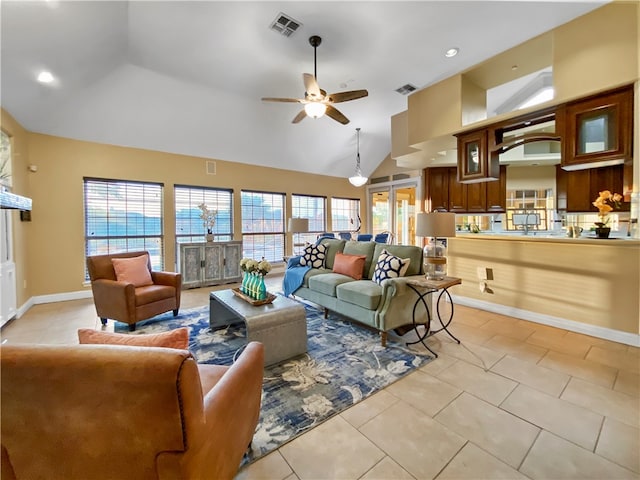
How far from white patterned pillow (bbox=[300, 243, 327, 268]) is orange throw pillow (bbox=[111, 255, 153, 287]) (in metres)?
2.25

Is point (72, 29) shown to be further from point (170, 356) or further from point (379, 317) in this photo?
point (379, 317)

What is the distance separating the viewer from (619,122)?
9.34 ft

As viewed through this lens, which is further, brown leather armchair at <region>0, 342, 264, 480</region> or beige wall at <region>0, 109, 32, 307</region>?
beige wall at <region>0, 109, 32, 307</region>

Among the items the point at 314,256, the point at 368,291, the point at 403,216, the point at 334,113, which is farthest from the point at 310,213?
the point at 368,291

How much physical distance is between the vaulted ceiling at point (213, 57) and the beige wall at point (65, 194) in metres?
0.23

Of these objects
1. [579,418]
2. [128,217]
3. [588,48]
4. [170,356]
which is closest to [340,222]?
[128,217]

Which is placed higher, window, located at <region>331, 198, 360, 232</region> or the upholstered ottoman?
window, located at <region>331, 198, 360, 232</region>

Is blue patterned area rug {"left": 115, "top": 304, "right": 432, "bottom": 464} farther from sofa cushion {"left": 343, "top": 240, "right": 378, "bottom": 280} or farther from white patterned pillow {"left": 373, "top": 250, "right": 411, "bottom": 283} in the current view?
sofa cushion {"left": 343, "top": 240, "right": 378, "bottom": 280}

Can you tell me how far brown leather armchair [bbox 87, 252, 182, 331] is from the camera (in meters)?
3.31

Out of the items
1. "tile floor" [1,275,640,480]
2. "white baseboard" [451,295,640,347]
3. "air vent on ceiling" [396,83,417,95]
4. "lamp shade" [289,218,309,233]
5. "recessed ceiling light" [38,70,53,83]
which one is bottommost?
"tile floor" [1,275,640,480]

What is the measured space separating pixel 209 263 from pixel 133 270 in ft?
6.85

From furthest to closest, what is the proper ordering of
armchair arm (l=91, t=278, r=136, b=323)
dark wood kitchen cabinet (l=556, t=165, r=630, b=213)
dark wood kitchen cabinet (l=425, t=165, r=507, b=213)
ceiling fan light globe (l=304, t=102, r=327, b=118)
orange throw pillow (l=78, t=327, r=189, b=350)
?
dark wood kitchen cabinet (l=425, t=165, r=507, b=213) → dark wood kitchen cabinet (l=556, t=165, r=630, b=213) → ceiling fan light globe (l=304, t=102, r=327, b=118) → armchair arm (l=91, t=278, r=136, b=323) → orange throw pillow (l=78, t=327, r=189, b=350)

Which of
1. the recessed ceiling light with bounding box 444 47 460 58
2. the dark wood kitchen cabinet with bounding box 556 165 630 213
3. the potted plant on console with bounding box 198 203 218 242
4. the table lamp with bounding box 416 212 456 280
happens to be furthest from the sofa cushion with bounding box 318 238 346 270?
the dark wood kitchen cabinet with bounding box 556 165 630 213

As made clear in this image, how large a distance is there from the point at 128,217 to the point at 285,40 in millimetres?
4220
